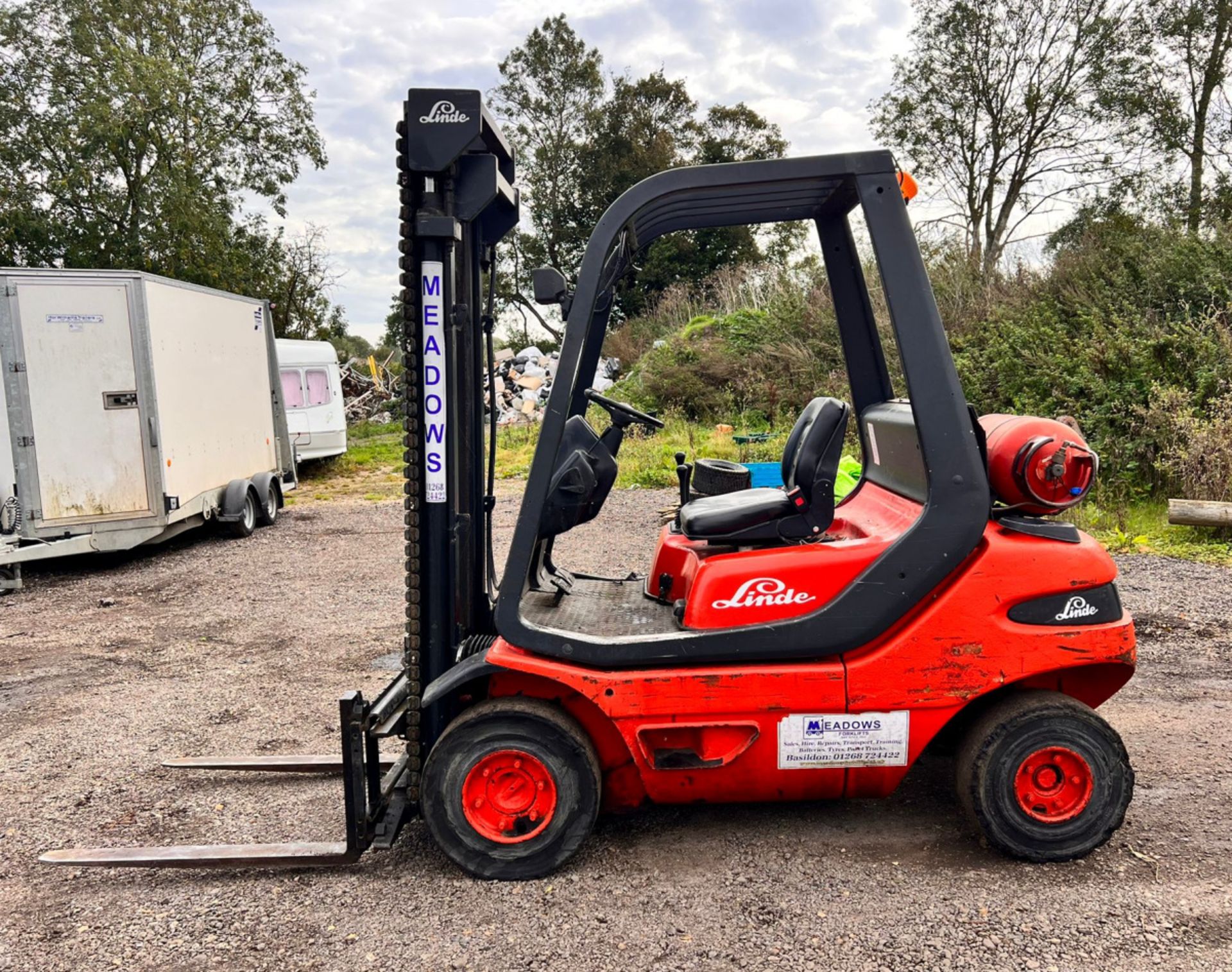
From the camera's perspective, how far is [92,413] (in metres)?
9.25

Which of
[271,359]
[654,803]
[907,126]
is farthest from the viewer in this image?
[907,126]

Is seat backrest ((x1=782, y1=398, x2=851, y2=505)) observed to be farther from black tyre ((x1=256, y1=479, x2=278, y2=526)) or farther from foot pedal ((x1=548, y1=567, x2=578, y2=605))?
black tyre ((x1=256, y1=479, x2=278, y2=526))

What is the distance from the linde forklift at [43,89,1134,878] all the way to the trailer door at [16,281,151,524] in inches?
269

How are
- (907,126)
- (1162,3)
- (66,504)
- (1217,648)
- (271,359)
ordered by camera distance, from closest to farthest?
(1217,648)
(66,504)
(271,359)
(1162,3)
(907,126)

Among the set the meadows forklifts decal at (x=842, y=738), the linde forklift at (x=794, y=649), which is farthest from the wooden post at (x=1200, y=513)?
the meadows forklifts decal at (x=842, y=738)

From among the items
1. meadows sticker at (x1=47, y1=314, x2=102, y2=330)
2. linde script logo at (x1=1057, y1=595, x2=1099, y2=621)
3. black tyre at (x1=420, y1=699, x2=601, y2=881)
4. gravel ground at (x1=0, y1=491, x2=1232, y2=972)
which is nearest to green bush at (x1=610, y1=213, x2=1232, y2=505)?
gravel ground at (x1=0, y1=491, x2=1232, y2=972)

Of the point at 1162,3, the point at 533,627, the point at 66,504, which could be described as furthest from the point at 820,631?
the point at 1162,3

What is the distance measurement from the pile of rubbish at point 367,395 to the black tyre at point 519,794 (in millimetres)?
25879

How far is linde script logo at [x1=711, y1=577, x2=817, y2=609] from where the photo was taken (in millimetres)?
3324

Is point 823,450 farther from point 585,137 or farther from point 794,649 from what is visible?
point 585,137

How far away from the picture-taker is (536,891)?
3.28 m

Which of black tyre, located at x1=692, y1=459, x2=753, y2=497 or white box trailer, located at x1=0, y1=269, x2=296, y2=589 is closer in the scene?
black tyre, located at x1=692, y1=459, x2=753, y2=497

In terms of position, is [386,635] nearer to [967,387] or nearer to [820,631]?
[820,631]

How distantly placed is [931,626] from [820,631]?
40cm
